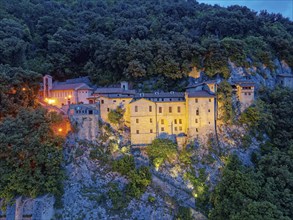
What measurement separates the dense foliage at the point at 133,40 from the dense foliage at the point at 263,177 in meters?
11.3

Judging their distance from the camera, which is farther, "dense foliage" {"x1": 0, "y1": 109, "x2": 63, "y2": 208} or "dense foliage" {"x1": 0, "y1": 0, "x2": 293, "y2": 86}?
"dense foliage" {"x1": 0, "y1": 0, "x2": 293, "y2": 86}

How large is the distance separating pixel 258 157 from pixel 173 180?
45.7ft

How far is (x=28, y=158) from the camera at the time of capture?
2741 cm

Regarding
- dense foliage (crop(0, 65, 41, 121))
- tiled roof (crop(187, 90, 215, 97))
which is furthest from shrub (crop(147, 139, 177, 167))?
dense foliage (crop(0, 65, 41, 121))

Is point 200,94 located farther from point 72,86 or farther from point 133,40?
point 72,86

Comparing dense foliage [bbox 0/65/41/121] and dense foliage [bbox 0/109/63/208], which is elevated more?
dense foliage [bbox 0/65/41/121]

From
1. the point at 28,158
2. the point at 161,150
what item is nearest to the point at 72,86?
the point at 28,158

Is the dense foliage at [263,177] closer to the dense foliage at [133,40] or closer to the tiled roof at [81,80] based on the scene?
the dense foliage at [133,40]

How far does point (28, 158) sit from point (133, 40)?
30728mm

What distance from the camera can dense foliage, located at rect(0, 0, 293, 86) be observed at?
44.3 metres

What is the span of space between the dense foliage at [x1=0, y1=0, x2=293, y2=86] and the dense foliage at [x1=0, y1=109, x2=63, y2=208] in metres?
18.6

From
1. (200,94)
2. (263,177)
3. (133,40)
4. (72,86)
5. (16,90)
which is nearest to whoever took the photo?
(263,177)

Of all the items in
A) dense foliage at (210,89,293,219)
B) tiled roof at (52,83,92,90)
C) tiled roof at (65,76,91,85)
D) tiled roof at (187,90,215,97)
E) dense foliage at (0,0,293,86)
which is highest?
dense foliage at (0,0,293,86)

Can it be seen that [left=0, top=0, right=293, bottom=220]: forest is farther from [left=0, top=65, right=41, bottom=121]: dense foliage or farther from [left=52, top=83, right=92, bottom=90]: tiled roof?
[left=52, top=83, right=92, bottom=90]: tiled roof
